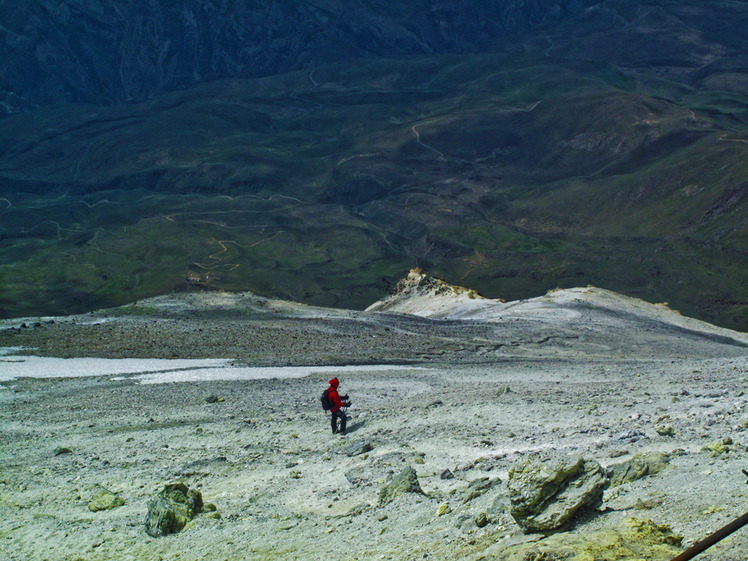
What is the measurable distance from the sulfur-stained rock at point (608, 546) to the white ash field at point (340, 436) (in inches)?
1.5

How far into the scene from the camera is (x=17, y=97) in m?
162

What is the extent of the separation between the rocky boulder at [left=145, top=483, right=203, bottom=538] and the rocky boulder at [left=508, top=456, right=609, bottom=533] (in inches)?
157

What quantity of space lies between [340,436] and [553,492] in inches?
242

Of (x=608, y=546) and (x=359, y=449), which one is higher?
(x=608, y=546)

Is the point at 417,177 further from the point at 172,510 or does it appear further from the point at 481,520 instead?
the point at 481,520

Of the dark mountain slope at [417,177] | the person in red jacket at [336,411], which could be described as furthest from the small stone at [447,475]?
the dark mountain slope at [417,177]

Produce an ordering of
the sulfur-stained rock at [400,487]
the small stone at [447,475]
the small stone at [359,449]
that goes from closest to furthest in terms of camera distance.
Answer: the sulfur-stained rock at [400,487]
the small stone at [447,475]
the small stone at [359,449]

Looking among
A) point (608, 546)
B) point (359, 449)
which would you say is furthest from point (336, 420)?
point (608, 546)

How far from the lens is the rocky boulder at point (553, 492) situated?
281 inches

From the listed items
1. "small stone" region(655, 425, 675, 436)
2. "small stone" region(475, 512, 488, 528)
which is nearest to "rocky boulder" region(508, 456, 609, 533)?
"small stone" region(475, 512, 488, 528)

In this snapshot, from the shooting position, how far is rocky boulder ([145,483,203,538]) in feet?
30.1

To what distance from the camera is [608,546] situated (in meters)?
6.33

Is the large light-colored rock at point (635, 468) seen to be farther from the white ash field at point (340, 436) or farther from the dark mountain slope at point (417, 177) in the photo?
the dark mountain slope at point (417, 177)

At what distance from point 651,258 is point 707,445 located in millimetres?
68741
